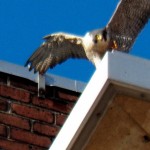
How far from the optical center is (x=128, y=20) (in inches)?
298

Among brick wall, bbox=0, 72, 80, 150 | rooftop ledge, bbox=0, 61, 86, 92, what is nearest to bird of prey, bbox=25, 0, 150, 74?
rooftop ledge, bbox=0, 61, 86, 92

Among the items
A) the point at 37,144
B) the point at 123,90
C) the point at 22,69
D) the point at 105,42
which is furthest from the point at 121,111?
the point at 105,42

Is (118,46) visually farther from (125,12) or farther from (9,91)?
(9,91)

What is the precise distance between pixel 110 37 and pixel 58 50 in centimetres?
77

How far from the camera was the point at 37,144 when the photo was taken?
15.9 feet

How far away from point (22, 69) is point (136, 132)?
2381mm

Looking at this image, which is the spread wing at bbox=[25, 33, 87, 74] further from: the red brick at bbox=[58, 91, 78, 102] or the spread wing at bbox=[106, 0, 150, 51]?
the red brick at bbox=[58, 91, 78, 102]

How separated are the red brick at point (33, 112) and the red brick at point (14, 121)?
1.8 inches

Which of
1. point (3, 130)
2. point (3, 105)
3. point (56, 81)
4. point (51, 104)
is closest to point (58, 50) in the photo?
point (56, 81)

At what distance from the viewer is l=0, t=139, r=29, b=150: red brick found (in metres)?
4.70

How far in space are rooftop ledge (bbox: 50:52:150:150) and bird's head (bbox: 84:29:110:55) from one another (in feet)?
11.7

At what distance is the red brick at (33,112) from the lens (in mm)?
4957

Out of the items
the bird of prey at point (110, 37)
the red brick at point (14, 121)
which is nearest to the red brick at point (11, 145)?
the red brick at point (14, 121)

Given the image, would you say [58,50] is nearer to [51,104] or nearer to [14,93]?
[51,104]
